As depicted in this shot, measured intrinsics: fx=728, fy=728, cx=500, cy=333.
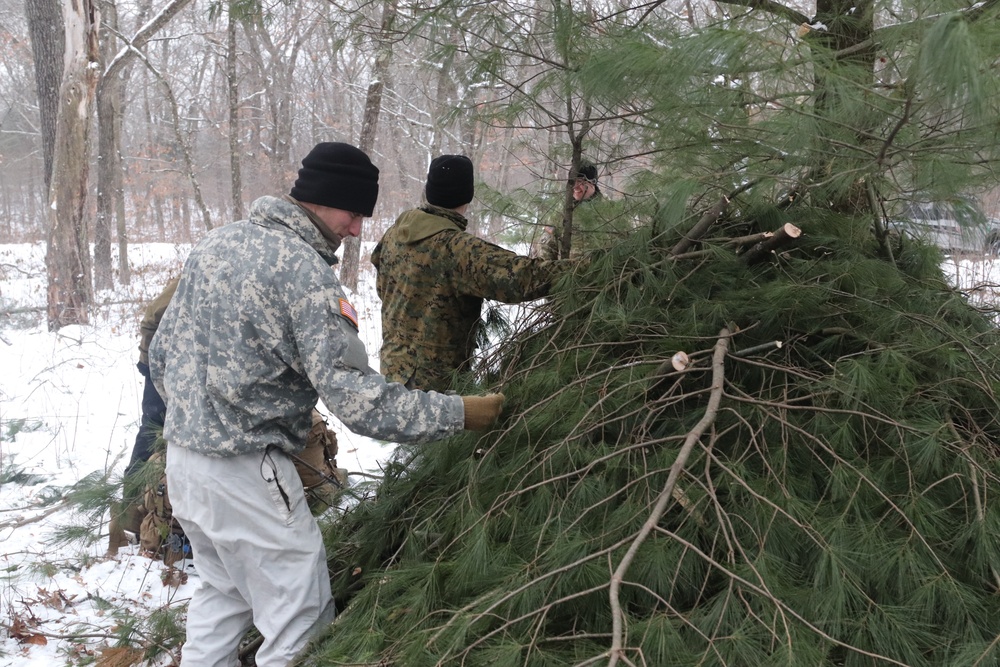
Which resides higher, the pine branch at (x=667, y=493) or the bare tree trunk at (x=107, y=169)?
the bare tree trunk at (x=107, y=169)

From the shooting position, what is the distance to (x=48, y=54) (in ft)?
27.9

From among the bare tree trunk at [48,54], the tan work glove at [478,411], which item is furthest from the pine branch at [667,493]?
the bare tree trunk at [48,54]

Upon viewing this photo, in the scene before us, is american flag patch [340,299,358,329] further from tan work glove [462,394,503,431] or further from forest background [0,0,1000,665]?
forest background [0,0,1000,665]

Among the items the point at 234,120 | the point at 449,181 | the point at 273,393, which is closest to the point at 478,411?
the point at 273,393

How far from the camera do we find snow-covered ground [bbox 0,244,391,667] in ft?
11.0

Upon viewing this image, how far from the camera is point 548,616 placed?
2.01m

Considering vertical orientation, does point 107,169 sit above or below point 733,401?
above

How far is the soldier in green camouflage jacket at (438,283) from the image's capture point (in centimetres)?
309

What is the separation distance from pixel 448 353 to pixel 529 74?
4.48 feet

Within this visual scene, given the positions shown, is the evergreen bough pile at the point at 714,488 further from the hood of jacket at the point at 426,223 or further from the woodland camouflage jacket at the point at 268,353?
the hood of jacket at the point at 426,223

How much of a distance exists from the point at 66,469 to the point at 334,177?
401 cm

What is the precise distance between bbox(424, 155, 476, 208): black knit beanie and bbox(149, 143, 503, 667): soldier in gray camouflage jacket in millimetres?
776

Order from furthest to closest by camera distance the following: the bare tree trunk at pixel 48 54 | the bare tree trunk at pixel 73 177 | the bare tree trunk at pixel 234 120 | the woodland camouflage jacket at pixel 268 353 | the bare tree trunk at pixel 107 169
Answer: the bare tree trunk at pixel 107 169, the bare tree trunk at pixel 234 120, the bare tree trunk at pixel 48 54, the bare tree trunk at pixel 73 177, the woodland camouflage jacket at pixel 268 353

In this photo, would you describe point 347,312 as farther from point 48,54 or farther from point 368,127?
point 48,54
